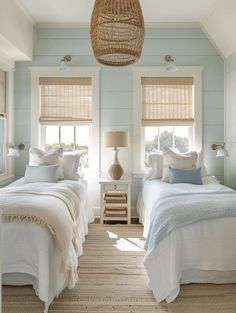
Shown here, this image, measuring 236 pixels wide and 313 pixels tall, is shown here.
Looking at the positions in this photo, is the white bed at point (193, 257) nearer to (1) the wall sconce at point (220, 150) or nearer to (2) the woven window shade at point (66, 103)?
(1) the wall sconce at point (220, 150)

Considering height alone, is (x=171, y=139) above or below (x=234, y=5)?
below

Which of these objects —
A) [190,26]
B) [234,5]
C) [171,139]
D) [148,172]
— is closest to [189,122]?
[171,139]

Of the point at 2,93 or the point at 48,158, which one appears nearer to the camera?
the point at 48,158

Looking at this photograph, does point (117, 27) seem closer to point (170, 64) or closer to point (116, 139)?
point (116, 139)

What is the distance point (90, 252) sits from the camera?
12.1 ft

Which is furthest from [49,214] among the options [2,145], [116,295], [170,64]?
[170,64]

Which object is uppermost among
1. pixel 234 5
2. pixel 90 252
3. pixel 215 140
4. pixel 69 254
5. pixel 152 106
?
pixel 234 5

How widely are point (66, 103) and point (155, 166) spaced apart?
1.76m

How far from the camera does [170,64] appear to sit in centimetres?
492

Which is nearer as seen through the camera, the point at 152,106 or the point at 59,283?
the point at 59,283

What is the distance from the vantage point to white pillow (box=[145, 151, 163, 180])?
15.3 feet

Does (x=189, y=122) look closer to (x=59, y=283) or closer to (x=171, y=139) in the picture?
(x=171, y=139)

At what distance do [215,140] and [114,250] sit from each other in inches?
100

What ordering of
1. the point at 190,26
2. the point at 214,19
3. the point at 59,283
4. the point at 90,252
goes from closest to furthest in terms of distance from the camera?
the point at 59,283
the point at 90,252
the point at 214,19
the point at 190,26
